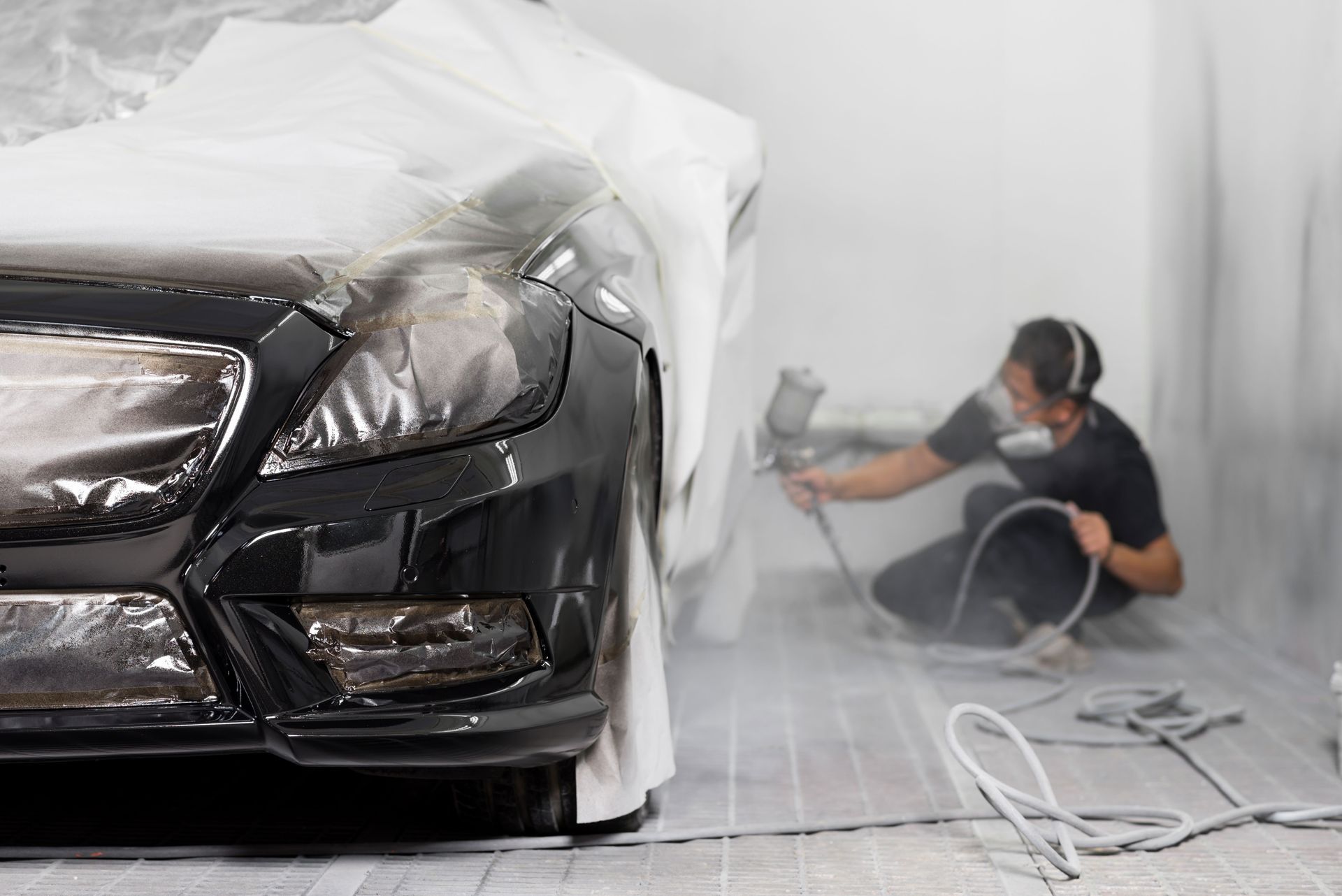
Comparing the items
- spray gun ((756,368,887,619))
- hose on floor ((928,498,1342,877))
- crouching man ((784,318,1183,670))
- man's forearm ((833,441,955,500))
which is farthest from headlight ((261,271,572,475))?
man's forearm ((833,441,955,500))

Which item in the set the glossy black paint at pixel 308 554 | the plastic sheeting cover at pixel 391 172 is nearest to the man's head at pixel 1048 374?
the plastic sheeting cover at pixel 391 172

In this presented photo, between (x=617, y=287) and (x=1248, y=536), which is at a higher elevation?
(x=617, y=287)

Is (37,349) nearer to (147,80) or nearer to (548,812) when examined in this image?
(548,812)

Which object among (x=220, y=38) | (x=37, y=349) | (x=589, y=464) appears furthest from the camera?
(x=220, y=38)

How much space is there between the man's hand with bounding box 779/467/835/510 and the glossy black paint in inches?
67.4

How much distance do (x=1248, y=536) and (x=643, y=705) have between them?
2.15 meters

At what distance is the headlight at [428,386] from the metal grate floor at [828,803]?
57 centimetres

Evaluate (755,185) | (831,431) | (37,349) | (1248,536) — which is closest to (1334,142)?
(1248,536)

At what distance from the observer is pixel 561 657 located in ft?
3.99

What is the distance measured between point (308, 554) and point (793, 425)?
1897 millimetres

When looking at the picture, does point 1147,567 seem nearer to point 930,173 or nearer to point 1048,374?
point 1048,374

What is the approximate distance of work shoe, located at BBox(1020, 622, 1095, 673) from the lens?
2.63 meters

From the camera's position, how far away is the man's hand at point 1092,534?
2.62 metres

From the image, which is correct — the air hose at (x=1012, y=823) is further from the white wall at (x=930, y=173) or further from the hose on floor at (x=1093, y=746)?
the white wall at (x=930, y=173)
